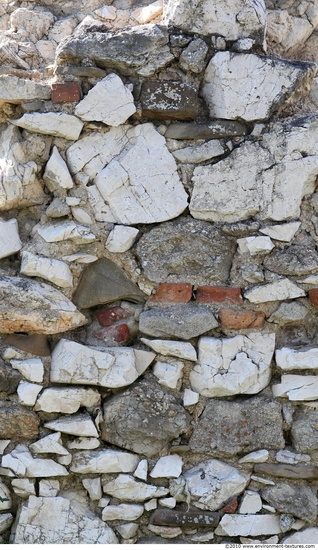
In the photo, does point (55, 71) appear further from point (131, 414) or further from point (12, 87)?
point (131, 414)

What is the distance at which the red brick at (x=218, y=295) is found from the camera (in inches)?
113

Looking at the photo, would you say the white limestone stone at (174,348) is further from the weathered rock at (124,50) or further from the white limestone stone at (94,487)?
the weathered rock at (124,50)

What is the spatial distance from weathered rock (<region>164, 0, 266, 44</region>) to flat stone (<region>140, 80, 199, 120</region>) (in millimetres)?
251

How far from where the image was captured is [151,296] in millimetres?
2883

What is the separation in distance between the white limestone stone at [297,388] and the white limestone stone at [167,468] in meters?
0.49

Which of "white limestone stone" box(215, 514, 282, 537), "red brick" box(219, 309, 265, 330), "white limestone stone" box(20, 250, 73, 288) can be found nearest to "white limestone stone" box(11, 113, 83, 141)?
"white limestone stone" box(20, 250, 73, 288)

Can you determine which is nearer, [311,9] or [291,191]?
[291,191]

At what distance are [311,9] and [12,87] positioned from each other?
4.61 feet

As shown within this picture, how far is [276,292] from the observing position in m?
2.84

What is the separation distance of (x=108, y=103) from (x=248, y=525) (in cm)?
179

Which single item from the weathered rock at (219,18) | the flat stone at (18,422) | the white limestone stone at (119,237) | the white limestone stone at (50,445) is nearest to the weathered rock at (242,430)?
the white limestone stone at (50,445)

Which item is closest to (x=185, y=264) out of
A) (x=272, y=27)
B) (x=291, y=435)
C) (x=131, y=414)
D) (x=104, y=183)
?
(x=104, y=183)

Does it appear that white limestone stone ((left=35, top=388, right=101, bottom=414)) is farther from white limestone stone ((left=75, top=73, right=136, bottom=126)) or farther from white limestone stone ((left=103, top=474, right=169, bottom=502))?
white limestone stone ((left=75, top=73, right=136, bottom=126))

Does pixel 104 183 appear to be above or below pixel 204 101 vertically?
below
